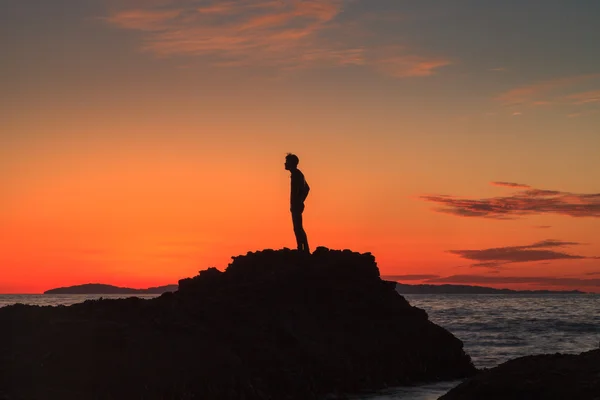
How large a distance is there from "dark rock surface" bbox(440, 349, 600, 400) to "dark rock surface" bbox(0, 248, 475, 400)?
5519 millimetres

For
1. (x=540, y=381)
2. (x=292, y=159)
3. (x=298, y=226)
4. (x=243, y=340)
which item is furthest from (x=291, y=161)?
(x=540, y=381)

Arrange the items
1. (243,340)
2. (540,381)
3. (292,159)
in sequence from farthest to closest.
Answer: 1. (292,159)
2. (243,340)
3. (540,381)

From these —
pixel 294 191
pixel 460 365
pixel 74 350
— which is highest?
pixel 294 191

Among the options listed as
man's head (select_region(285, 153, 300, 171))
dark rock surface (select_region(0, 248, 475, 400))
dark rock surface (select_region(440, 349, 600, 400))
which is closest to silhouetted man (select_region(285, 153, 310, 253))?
man's head (select_region(285, 153, 300, 171))

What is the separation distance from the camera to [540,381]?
11305 mm

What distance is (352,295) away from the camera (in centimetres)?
2058

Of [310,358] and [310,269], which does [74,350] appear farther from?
[310,269]

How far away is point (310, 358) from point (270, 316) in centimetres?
161

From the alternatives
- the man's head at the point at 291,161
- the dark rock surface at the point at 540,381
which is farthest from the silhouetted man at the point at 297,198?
the dark rock surface at the point at 540,381

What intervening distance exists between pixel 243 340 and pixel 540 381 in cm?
761

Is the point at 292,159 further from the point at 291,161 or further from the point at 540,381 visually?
the point at 540,381

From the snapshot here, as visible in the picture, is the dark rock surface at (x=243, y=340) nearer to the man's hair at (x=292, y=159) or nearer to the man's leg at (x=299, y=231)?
the man's leg at (x=299, y=231)

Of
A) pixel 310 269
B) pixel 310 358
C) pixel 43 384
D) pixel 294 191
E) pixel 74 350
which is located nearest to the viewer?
pixel 43 384

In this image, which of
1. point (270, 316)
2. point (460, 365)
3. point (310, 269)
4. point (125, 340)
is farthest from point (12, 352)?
point (460, 365)
